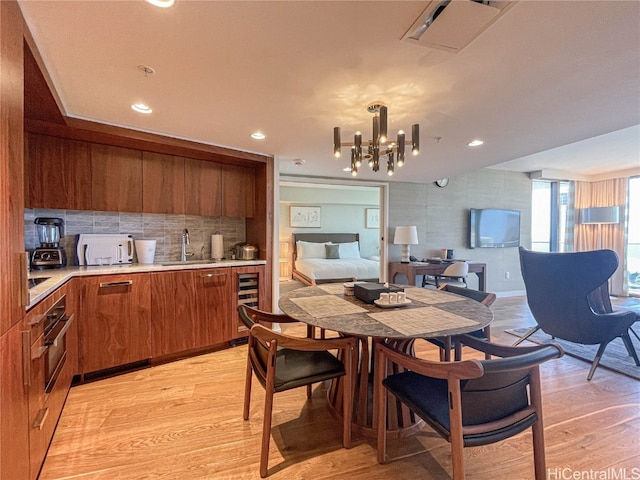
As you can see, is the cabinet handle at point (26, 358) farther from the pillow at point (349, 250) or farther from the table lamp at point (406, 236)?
the pillow at point (349, 250)

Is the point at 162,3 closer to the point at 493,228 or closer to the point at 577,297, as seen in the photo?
the point at 577,297

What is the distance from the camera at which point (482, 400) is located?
3.76ft

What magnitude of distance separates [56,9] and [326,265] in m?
5.20

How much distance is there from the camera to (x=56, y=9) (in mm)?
1184

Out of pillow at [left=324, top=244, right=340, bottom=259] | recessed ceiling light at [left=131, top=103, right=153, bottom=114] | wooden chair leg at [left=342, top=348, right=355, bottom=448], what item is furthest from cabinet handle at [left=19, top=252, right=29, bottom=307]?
pillow at [left=324, top=244, right=340, bottom=259]

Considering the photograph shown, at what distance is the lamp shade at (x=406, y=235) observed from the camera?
4586 millimetres

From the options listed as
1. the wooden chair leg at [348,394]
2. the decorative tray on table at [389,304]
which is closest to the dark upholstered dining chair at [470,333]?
the decorative tray on table at [389,304]

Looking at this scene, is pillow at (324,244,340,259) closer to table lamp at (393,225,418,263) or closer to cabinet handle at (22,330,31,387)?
table lamp at (393,225,418,263)

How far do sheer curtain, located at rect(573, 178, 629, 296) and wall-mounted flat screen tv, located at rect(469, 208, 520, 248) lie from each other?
1.55 meters

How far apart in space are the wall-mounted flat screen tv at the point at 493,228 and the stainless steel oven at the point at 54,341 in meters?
5.67

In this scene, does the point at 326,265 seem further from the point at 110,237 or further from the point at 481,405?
the point at 481,405

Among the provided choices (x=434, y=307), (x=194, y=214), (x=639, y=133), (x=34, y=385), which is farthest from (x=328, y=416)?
(x=639, y=133)

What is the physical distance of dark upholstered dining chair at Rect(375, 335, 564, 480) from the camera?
1.07m

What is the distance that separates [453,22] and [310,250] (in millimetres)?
6051
